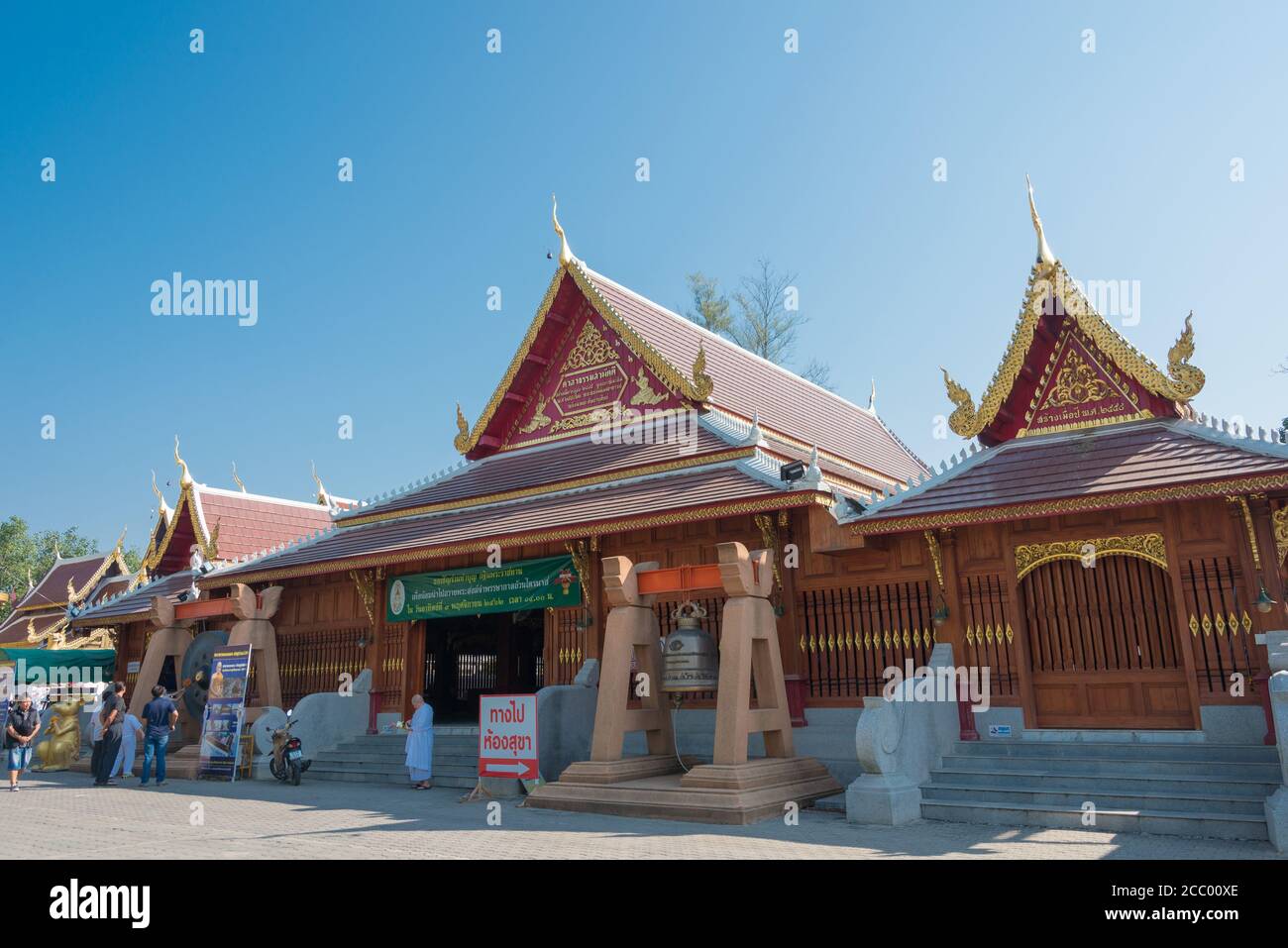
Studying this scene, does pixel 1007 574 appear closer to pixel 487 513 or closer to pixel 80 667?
pixel 487 513

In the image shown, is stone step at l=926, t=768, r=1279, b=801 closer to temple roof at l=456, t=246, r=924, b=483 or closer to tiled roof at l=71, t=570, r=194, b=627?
temple roof at l=456, t=246, r=924, b=483

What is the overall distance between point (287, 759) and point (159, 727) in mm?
2068

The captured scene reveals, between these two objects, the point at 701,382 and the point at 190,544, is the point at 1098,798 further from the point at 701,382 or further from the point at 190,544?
the point at 190,544

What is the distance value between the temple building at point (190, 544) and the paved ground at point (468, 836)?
7.88 meters

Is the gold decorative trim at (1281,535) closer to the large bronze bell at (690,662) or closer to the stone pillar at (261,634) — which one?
the large bronze bell at (690,662)

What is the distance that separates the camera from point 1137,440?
32.7 ft

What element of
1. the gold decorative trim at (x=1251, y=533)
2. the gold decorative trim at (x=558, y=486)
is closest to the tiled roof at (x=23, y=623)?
the gold decorative trim at (x=558, y=486)

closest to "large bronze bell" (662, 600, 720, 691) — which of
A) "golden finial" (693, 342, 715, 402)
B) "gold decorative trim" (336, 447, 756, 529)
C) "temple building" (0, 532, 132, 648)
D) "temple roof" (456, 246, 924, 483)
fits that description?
"gold decorative trim" (336, 447, 756, 529)

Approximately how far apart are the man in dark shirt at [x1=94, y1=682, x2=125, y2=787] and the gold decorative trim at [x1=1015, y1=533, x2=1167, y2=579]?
1241cm

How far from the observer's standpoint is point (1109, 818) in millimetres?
7820

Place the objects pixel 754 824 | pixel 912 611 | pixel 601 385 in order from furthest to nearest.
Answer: pixel 601 385
pixel 912 611
pixel 754 824

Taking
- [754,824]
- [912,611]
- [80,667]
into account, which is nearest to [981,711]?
[912,611]

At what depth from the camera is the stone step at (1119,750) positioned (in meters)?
8.39
